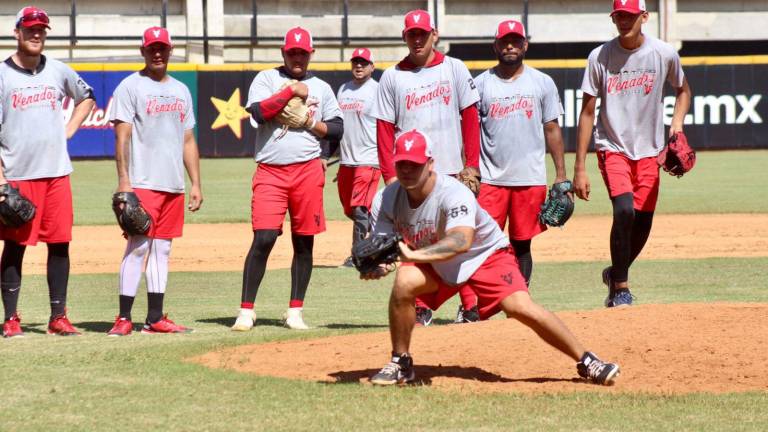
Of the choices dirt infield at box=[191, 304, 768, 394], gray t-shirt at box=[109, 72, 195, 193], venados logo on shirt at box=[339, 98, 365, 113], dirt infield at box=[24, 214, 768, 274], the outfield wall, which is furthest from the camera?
the outfield wall

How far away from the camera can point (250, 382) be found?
21.2ft

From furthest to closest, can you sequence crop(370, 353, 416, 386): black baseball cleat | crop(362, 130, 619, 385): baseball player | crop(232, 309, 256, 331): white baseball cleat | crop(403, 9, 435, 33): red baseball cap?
1. crop(232, 309, 256, 331): white baseball cleat
2. crop(403, 9, 435, 33): red baseball cap
3. crop(370, 353, 416, 386): black baseball cleat
4. crop(362, 130, 619, 385): baseball player

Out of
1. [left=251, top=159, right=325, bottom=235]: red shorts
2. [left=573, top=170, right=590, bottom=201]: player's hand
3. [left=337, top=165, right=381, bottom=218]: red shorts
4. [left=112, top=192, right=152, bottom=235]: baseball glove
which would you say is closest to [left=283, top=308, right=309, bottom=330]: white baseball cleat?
[left=251, top=159, right=325, bottom=235]: red shorts

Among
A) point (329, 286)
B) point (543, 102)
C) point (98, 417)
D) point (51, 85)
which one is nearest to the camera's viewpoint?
point (98, 417)

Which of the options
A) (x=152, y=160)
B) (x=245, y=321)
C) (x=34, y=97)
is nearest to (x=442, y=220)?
(x=245, y=321)

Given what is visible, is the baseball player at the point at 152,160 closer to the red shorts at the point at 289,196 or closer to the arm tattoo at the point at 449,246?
the red shorts at the point at 289,196

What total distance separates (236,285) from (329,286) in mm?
908

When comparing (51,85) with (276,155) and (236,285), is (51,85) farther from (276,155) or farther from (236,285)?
(236,285)

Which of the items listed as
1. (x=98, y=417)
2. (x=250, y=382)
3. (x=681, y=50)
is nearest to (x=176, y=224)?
(x=250, y=382)

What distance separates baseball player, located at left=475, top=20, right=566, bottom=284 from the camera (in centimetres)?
883

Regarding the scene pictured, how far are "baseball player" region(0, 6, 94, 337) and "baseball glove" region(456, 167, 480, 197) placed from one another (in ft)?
8.83

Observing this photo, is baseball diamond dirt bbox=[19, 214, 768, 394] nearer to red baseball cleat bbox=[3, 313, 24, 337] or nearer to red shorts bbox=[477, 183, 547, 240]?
red shorts bbox=[477, 183, 547, 240]

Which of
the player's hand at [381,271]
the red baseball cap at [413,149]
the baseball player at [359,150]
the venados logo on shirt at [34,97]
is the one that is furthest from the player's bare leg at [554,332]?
the baseball player at [359,150]

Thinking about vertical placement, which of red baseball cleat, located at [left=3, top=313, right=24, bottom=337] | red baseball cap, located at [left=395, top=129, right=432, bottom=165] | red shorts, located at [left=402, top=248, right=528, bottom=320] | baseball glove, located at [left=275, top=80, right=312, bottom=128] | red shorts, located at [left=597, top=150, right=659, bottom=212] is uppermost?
baseball glove, located at [left=275, top=80, right=312, bottom=128]
